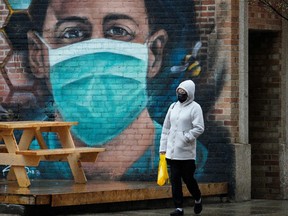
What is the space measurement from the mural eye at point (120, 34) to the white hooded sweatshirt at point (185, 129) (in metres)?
2.72

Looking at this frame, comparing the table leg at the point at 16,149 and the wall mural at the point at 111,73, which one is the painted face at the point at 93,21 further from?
the table leg at the point at 16,149

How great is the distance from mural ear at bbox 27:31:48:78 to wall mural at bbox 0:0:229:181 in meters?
0.01

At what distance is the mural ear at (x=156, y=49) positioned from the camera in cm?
1534

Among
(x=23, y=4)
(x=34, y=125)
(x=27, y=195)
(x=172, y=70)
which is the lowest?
(x=27, y=195)

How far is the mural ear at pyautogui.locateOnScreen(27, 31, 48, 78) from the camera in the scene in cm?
1573

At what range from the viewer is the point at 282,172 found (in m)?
16.2

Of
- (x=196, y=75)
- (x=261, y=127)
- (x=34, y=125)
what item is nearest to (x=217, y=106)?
(x=196, y=75)

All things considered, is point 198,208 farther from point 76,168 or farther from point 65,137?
point 65,137

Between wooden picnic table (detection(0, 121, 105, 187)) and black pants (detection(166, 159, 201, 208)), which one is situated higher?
wooden picnic table (detection(0, 121, 105, 187))

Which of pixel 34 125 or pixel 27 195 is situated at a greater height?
pixel 34 125

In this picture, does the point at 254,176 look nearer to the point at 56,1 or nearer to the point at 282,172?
the point at 282,172

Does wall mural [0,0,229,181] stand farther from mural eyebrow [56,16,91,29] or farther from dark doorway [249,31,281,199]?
dark doorway [249,31,281,199]

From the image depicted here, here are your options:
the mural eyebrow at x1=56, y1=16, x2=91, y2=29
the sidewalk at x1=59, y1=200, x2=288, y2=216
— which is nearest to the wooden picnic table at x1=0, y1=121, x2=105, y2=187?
the sidewalk at x1=59, y1=200, x2=288, y2=216

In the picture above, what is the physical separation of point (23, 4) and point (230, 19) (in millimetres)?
3153
